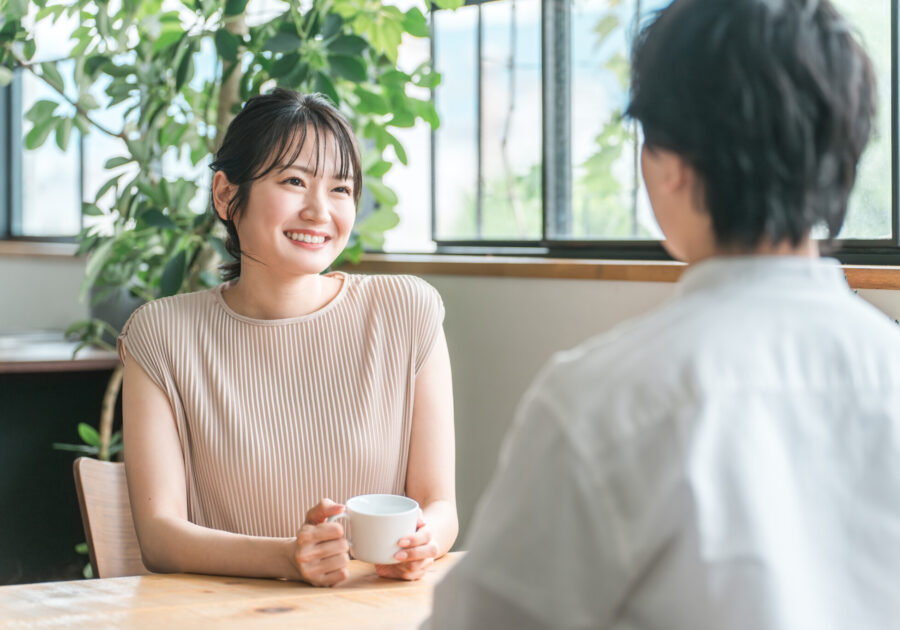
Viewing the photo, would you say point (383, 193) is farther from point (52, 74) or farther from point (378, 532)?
point (378, 532)

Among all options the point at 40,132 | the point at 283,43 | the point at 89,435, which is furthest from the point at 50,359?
the point at 283,43

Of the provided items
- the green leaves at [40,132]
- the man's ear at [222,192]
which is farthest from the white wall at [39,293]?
the man's ear at [222,192]

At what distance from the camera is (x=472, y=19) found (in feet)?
8.88

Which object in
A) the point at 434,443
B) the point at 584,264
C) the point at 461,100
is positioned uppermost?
the point at 461,100

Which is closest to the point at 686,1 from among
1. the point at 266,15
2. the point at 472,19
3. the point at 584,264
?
the point at 584,264

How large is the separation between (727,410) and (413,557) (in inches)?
25.9

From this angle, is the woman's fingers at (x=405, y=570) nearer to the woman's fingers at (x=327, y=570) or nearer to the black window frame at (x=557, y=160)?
the woman's fingers at (x=327, y=570)

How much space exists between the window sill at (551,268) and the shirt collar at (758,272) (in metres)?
1.17

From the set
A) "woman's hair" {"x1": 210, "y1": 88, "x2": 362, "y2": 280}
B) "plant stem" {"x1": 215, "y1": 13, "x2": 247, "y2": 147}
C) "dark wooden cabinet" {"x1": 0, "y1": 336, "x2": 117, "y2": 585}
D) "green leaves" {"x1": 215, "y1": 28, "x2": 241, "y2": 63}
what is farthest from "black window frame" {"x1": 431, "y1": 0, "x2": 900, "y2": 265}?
"dark wooden cabinet" {"x1": 0, "y1": 336, "x2": 117, "y2": 585}

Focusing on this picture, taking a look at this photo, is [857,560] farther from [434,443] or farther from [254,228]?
[254,228]

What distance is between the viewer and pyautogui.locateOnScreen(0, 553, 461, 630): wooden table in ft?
3.16

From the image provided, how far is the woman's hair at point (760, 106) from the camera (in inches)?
22.6

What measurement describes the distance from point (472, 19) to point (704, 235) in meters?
2.23

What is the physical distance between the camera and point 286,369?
1.56 meters
